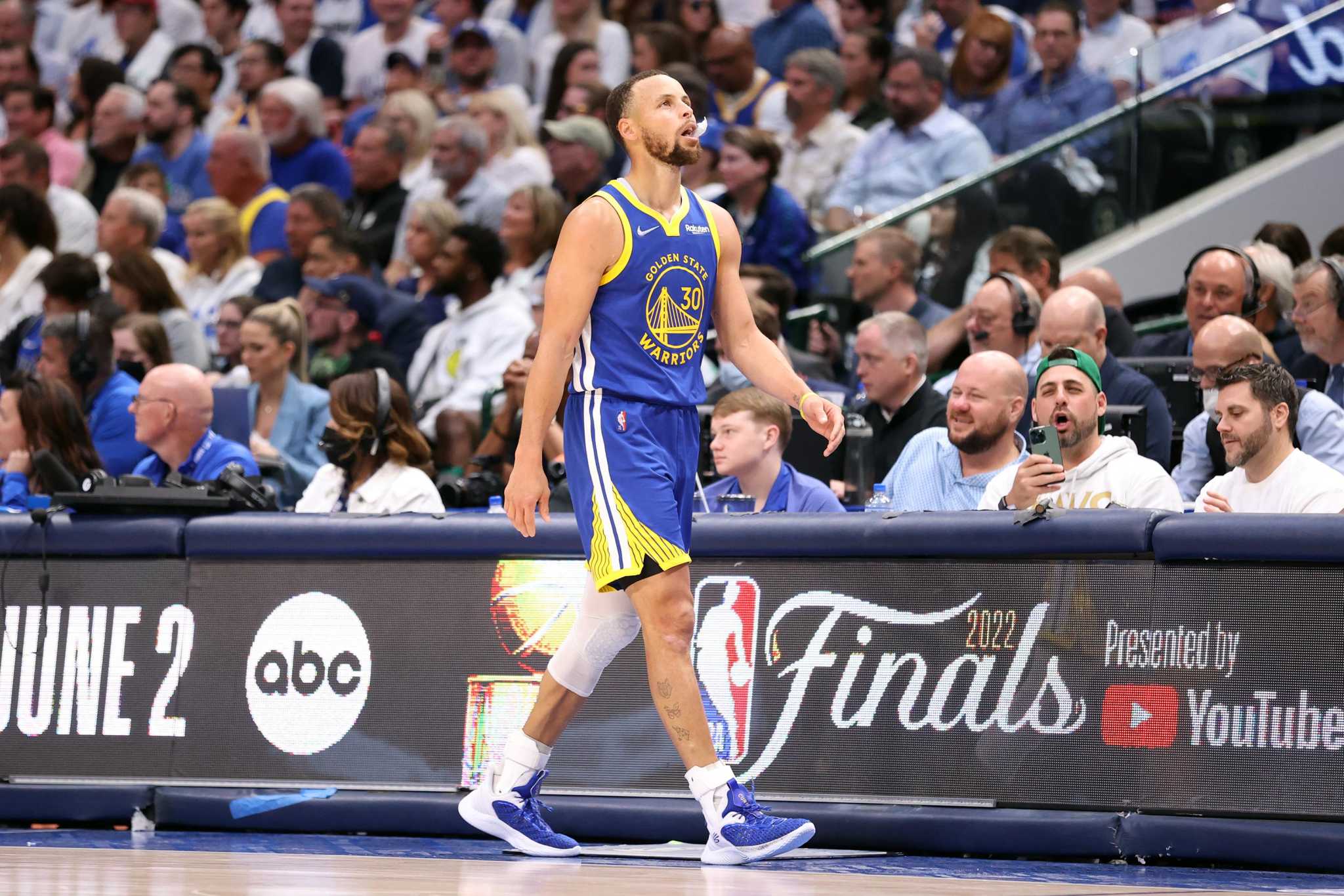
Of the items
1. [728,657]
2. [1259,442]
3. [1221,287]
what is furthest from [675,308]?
[1221,287]

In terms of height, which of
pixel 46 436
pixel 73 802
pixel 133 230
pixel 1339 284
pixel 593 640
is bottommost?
pixel 73 802

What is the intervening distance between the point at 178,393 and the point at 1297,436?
4323 mm

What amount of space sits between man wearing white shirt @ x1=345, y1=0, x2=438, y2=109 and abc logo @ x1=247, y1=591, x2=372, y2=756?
9399 millimetres

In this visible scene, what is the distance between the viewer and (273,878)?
4.61 metres

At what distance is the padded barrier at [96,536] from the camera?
6422 mm

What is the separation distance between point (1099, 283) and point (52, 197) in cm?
802

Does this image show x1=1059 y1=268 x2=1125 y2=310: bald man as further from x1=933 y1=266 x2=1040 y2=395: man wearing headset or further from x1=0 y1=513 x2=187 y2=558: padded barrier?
x1=0 y1=513 x2=187 y2=558: padded barrier

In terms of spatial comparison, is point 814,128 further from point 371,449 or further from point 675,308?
point 675,308

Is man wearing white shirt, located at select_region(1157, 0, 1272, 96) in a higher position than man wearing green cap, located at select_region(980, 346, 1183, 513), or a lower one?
higher

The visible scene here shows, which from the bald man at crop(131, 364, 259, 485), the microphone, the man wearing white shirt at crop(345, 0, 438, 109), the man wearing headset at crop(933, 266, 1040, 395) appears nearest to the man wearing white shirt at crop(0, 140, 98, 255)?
the man wearing white shirt at crop(345, 0, 438, 109)

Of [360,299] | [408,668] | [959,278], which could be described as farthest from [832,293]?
[408,668]

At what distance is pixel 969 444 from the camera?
22.8 ft

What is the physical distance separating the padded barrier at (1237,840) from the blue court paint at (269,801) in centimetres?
253

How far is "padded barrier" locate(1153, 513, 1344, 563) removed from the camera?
5055 millimetres
